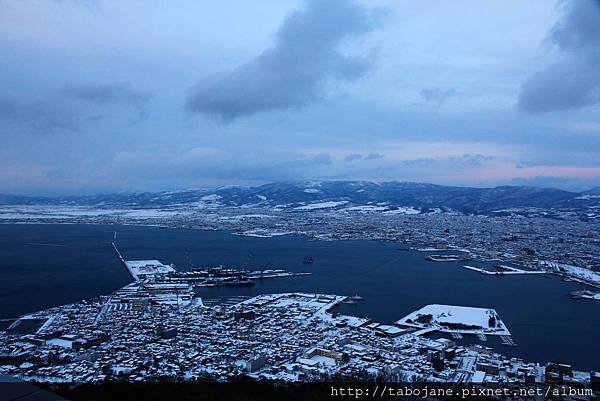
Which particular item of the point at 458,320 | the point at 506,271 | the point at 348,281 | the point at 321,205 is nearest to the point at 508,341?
the point at 458,320

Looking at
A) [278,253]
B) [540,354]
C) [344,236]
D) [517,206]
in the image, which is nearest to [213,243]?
[278,253]

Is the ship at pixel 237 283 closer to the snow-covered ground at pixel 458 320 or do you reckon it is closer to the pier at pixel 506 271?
the snow-covered ground at pixel 458 320

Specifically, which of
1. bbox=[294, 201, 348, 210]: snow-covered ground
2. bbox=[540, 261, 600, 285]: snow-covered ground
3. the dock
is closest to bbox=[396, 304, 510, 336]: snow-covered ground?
the dock

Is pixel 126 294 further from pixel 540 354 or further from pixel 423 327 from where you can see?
pixel 540 354

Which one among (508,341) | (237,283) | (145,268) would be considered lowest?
(508,341)

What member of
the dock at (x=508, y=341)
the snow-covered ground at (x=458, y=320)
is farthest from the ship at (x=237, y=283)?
the dock at (x=508, y=341)

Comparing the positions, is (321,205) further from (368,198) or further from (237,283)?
(237,283)
